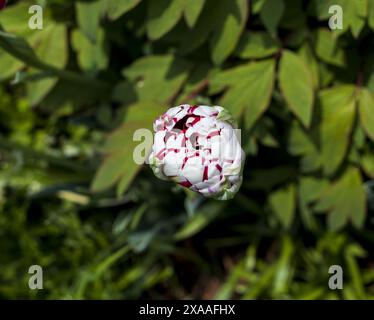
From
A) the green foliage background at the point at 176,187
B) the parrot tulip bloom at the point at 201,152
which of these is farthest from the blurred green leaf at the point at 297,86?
A: the parrot tulip bloom at the point at 201,152

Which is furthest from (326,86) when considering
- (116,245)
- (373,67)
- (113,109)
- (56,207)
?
(56,207)

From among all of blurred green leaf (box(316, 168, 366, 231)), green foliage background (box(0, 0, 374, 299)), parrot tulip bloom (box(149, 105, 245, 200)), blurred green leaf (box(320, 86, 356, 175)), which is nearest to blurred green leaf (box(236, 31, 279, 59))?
green foliage background (box(0, 0, 374, 299))

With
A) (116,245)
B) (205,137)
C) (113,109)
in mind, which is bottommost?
(205,137)

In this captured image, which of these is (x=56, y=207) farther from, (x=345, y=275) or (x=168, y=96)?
(x=345, y=275)

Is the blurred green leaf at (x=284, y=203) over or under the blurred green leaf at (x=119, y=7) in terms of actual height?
under

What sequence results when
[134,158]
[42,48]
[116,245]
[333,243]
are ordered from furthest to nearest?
[116,245]
[333,243]
[42,48]
[134,158]

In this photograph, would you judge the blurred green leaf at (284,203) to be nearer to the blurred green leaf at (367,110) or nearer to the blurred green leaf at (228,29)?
the blurred green leaf at (367,110)

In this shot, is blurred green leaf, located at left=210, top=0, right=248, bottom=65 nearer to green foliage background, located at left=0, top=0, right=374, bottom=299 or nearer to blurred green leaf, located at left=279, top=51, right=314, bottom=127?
green foliage background, located at left=0, top=0, right=374, bottom=299
